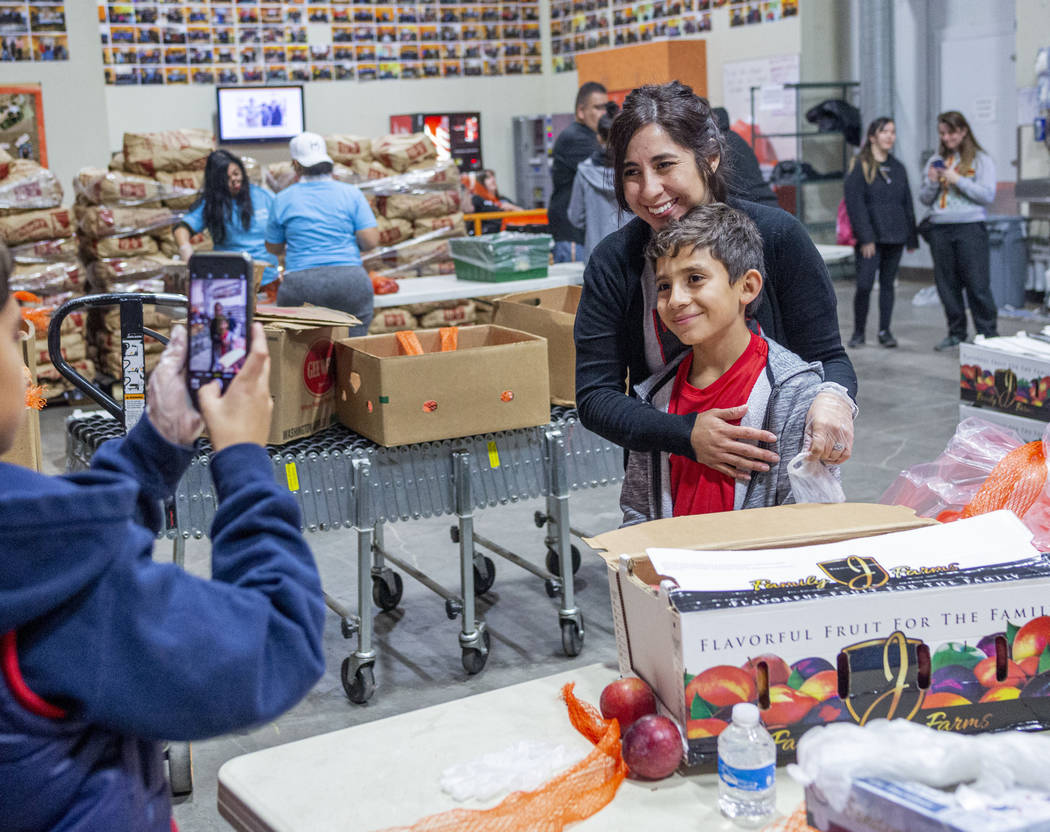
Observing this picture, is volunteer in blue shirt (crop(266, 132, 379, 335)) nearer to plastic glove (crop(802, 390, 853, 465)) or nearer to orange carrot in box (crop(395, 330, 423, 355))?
orange carrot in box (crop(395, 330, 423, 355))

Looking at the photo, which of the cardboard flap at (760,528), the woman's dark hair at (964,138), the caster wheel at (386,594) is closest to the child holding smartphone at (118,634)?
the cardboard flap at (760,528)

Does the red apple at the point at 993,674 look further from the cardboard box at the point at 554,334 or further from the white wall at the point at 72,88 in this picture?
the white wall at the point at 72,88

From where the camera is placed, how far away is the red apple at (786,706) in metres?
1.30

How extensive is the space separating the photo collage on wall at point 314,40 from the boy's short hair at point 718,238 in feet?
36.6

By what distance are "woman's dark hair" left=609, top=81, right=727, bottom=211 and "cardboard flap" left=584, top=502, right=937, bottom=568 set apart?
64cm

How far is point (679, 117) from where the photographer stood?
191cm

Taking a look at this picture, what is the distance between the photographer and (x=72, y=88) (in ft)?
26.1

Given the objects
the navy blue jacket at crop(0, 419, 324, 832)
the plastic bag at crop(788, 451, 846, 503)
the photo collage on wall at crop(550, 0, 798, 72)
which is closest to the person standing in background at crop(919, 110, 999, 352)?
the photo collage on wall at crop(550, 0, 798, 72)

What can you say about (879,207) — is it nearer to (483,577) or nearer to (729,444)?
(483,577)

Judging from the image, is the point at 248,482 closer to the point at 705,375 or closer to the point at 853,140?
the point at 705,375

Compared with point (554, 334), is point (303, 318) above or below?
above

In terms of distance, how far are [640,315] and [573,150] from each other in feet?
15.9

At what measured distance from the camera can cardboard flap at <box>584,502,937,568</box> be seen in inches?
58.9

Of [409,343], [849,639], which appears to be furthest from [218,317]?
[409,343]
